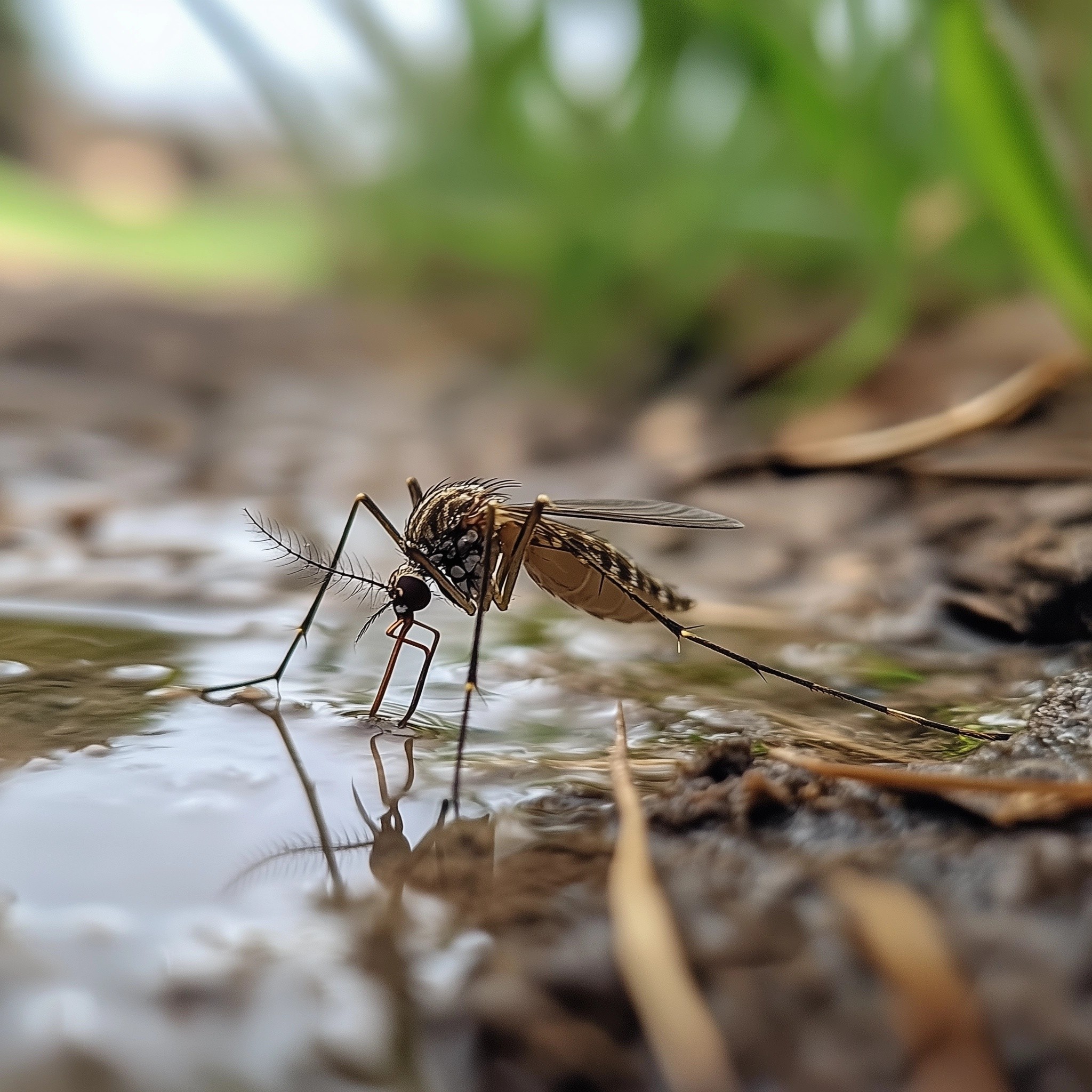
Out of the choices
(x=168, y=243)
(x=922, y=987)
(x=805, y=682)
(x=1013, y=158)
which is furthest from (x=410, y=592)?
(x=168, y=243)

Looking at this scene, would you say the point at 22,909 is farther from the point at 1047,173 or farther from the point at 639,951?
the point at 1047,173

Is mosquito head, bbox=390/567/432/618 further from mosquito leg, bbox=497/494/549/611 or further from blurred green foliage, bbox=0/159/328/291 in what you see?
blurred green foliage, bbox=0/159/328/291

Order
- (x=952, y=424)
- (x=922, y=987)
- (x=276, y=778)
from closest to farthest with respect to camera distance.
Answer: (x=922, y=987), (x=276, y=778), (x=952, y=424)

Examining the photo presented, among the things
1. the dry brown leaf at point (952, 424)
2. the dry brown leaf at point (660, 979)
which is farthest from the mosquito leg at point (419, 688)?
the dry brown leaf at point (952, 424)

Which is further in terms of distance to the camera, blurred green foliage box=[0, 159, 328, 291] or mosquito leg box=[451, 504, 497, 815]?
blurred green foliage box=[0, 159, 328, 291]

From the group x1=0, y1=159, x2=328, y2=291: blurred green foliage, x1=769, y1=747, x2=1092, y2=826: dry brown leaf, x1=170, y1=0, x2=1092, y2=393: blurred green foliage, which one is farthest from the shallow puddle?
x1=0, y1=159, x2=328, y2=291: blurred green foliage

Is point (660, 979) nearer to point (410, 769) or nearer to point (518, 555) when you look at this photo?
point (410, 769)

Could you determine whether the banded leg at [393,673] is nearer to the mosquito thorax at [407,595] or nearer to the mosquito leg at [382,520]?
the mosquito thorax at [407,595]
